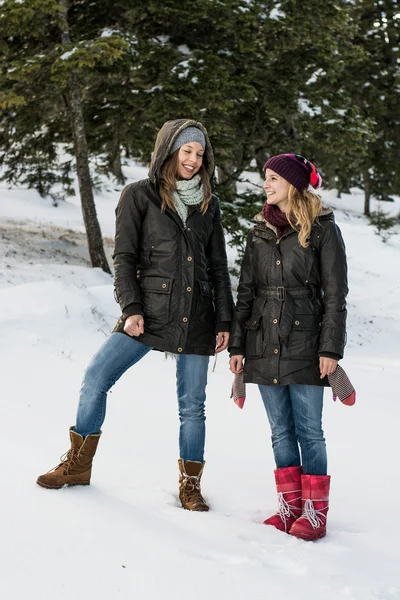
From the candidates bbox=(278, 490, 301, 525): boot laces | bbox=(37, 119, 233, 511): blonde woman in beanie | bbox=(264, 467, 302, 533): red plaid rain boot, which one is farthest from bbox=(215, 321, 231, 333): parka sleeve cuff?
bbox=(278, 490, 301, 525): boot laces

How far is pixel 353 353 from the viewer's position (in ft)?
37.6

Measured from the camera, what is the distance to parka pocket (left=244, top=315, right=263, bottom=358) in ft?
12.6

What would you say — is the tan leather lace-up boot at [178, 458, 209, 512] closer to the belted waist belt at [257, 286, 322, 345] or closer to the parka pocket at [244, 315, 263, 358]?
the parka pocket at [244, 315, 263, 358]

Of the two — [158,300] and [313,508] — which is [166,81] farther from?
[313,508]

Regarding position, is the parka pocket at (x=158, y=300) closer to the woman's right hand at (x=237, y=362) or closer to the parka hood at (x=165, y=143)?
the woman's right hand at (x=237, y=362)

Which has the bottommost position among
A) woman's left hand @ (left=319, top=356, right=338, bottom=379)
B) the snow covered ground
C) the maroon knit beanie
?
the snow covered ground

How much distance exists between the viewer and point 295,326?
376 cm

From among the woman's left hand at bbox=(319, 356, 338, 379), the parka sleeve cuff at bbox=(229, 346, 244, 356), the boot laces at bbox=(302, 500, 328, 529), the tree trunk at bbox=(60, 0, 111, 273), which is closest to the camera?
the woman's left hand at bbox=(319, 356, 338, 379)

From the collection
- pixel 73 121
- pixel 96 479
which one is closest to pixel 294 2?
pixel 73 121

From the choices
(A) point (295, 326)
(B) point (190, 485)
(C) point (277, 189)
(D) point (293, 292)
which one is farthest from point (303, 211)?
(B) point (190, 485)

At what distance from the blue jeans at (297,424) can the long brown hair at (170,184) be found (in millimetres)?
1239

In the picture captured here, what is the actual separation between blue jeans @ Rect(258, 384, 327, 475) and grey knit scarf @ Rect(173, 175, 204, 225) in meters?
1.20

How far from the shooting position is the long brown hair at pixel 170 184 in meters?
3.91

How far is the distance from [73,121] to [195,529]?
33.8 feet
